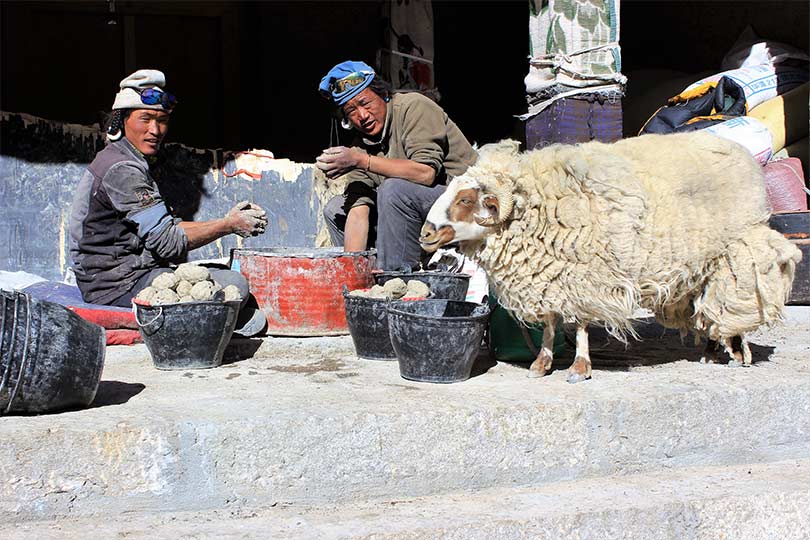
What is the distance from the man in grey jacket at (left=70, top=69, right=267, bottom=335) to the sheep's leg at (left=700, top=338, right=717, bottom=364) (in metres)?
2.51

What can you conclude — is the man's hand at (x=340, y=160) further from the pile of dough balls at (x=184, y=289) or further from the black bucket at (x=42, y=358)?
the black bucket at (x=42, y=358)

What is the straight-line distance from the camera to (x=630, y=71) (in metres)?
9.49

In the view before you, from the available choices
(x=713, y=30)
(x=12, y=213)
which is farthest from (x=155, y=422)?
(x=713, y=30)

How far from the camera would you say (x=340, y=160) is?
5.08 meters

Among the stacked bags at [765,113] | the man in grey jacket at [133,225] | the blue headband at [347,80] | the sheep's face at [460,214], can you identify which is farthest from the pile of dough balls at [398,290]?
the stacked bags at [765,113]

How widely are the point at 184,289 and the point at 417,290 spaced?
1.20 m

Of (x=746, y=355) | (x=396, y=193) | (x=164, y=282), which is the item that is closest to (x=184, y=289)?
(x=164, y=282)

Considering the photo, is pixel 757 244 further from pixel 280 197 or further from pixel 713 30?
pixel 713 30

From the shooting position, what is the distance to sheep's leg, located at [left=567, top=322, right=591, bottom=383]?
4.21 meters

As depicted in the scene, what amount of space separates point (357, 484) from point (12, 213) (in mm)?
4177

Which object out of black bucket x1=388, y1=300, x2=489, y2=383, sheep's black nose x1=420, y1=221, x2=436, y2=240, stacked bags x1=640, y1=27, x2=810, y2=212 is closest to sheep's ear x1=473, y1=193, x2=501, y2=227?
sheep's black nose x1=420, y1=221, x2=436, y2=240

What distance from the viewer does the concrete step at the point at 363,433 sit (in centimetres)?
322

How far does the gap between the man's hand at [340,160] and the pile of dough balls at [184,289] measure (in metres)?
0.92

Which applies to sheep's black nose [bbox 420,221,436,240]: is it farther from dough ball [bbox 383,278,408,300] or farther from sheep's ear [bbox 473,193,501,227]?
dough ball [bbox 383,278,408,300]
